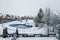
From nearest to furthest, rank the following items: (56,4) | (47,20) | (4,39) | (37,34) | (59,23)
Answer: (4,39) → (37,34) → (59,23) → (47,20) → (56,4)

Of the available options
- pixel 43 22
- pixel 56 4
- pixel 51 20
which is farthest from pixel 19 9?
pixel 51 20

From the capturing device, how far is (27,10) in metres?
13.7

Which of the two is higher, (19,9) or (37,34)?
(19,9)

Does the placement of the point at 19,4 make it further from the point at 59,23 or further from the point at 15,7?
the point at 59,23

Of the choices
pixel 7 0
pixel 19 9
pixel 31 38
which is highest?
pixel 7 0

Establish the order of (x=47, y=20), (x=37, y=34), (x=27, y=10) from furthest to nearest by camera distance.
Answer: (x=27, y=10) < (x=47, y=20) < (x=37, y=34)

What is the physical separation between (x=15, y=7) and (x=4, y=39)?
9.16m

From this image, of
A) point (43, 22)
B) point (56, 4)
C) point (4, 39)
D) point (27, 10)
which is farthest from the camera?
point (27, 10)

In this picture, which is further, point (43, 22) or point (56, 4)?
point (56, 4)

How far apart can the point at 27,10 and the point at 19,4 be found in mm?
1228

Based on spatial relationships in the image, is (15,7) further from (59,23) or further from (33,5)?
(59,23)

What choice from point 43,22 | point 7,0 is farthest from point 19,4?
point 43,22

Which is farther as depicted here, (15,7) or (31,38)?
(15,7)

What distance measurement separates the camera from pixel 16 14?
13.4 meters
